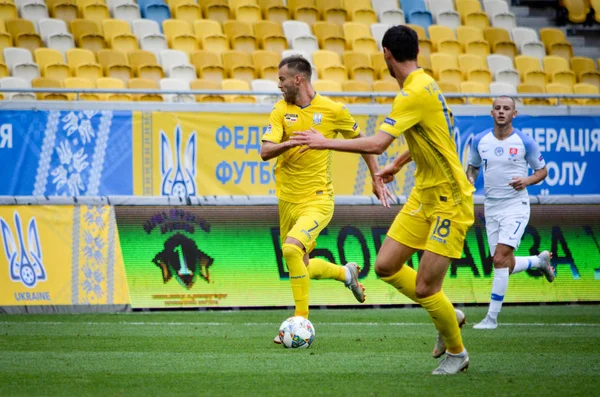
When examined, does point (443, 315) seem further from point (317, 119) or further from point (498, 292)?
point (498, 292)

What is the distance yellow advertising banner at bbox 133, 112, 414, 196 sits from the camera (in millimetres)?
13984

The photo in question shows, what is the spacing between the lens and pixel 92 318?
10977 mm

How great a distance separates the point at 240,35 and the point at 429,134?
1312cm

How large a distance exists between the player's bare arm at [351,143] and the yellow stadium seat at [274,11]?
46.8 feet

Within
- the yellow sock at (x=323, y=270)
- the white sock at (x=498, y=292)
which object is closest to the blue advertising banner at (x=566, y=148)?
the white sock at (x=498, y=292)

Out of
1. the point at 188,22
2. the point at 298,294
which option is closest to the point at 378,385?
the point at 298,294

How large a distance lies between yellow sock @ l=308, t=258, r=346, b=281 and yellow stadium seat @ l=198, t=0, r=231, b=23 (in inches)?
449

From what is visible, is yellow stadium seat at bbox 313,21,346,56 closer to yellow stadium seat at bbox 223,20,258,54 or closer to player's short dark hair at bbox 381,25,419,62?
yellow stadium seat at bbox 223,20,258,54

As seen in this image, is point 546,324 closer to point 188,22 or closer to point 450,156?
point 450,156

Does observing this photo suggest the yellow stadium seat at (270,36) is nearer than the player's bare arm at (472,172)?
No

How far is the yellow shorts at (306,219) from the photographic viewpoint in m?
8.80

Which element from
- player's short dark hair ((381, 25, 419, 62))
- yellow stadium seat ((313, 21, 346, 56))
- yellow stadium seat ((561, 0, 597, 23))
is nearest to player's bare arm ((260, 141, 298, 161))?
player's short dark hair ((381, 25, 419, 62))

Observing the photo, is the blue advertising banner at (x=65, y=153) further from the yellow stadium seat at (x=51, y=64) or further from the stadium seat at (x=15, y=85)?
the yellow stadium seat at (x=51, y=64)

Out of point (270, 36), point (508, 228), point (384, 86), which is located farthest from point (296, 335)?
point (270, 36)
